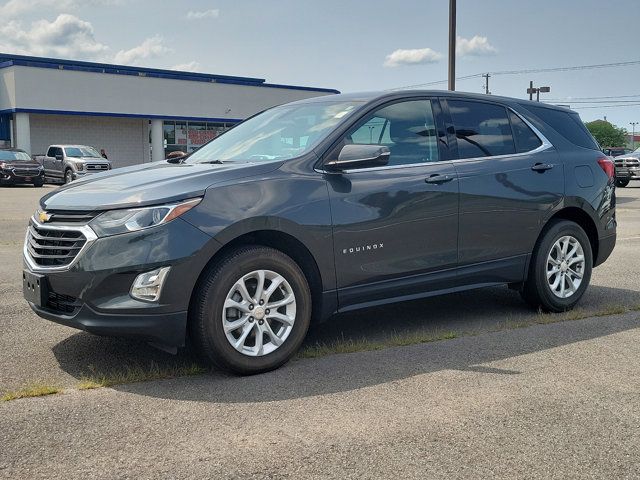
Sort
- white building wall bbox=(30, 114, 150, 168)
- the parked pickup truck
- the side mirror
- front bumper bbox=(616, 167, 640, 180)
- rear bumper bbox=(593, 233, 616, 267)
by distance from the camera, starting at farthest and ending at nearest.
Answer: white building wall bbox=(30, 114, 150, 168), the parked pickup truck, front bumper bbox=(616, 167, 640, 180), rear bumper bbox=(593, 233, 616, 267), the side mirror

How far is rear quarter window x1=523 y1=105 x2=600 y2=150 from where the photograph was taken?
6.25m

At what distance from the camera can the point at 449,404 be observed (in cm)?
390

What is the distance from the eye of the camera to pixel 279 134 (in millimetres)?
5242

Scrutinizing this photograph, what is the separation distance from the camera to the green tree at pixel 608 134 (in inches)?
6187

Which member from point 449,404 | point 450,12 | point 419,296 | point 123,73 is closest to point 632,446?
point 449,404

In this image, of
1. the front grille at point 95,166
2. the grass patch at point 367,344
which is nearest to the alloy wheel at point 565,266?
the grass patch at point 367,344

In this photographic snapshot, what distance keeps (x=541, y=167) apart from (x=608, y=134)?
561ft

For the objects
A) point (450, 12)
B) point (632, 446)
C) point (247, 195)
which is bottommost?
point (632, 446)

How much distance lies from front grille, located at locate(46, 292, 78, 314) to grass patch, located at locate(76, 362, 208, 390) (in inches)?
17.2

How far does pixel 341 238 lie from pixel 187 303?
3.67 ft

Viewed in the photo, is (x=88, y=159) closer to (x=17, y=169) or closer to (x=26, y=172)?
(x=26, y=172)

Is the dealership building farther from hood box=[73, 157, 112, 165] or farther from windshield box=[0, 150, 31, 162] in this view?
windshield box=[0, 150, 31, 162]

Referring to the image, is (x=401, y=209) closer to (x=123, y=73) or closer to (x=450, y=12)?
(x=450, y=12)

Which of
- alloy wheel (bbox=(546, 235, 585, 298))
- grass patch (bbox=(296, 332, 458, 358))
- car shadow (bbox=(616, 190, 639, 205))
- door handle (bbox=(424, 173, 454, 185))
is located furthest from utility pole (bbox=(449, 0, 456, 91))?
grass patch (bbox=(296, 332, 458, 358))
